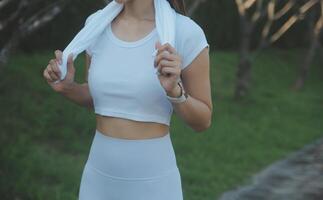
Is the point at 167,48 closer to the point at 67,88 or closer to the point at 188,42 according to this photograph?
the point at 188,42

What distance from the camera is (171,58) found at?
1902 millimetres

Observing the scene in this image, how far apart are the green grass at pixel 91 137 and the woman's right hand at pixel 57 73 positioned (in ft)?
8.18

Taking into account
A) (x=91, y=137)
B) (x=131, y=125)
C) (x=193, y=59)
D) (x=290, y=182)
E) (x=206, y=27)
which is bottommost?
(x=206, y=27)

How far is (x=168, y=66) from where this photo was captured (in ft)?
6.24

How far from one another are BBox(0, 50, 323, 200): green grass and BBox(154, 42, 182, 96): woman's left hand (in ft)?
9.55

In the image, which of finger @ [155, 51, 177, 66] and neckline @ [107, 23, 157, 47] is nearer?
finger @ [155, 51, 177, 66]

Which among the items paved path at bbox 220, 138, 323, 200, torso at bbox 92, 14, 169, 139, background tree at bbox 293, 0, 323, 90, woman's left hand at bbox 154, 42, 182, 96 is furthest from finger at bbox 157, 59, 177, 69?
background tree at bbox 293, 0, 323, 90

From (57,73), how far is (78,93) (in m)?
0.15

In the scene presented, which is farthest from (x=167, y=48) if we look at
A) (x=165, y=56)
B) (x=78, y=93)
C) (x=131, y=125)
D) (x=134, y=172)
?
(x=78, y=93)

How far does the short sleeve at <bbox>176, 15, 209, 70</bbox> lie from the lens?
213cm

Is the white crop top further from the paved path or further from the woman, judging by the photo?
the paved path

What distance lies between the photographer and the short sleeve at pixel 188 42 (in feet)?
7.00

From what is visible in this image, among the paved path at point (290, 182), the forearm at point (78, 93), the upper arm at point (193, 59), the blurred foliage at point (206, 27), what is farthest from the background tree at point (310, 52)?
the upper arm at point (193, 59)

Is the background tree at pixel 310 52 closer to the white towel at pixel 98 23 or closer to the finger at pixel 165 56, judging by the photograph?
the white towel at pixel 98 23
